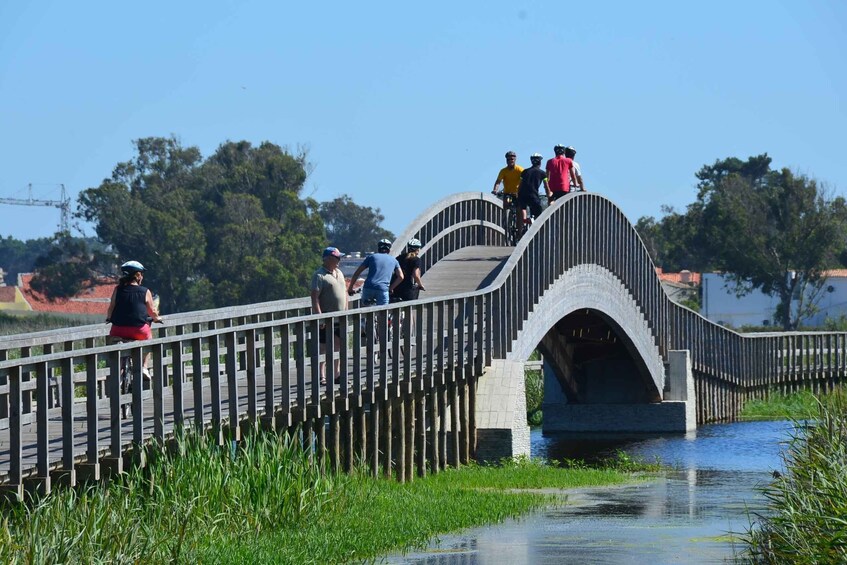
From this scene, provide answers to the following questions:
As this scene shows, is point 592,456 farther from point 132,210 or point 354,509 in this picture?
point 132,210

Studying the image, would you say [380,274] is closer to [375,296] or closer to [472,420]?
[375,296]

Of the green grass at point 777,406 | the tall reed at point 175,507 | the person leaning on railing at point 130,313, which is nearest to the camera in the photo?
the tall reed at point 175,507

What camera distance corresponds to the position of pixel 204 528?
15469 mm

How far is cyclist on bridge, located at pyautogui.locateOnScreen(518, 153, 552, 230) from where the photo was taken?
34281mm

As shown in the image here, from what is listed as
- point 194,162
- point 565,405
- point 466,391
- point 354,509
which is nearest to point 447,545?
point 354,509

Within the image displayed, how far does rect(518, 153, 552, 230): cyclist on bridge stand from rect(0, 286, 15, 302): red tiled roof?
121 meters

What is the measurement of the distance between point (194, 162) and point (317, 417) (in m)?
105

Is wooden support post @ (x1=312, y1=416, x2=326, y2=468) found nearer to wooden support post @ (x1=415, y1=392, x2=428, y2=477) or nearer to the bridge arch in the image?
wooden support post @ (x1=415, y1=392, x2=428, y2=477)

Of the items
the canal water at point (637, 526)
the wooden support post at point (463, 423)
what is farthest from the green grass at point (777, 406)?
the wooden support post at point (463, 423)

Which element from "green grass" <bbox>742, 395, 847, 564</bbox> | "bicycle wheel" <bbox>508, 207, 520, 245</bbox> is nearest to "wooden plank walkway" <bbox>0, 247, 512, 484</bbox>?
"green grass" <bbox>742, 395, 847, 564</bbox>

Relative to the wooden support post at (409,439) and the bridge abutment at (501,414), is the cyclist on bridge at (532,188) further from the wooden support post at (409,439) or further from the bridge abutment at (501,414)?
the wooden support post at (409,439)

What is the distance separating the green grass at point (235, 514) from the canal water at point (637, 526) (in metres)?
0.43

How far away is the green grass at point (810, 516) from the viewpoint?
44.0 ft

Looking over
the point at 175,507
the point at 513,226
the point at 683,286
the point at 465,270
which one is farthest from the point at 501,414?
the point at 683,286
